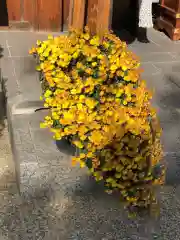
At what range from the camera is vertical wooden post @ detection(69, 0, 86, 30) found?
132 inches

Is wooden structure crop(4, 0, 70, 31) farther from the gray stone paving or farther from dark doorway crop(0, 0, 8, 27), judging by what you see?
the gray stone paving

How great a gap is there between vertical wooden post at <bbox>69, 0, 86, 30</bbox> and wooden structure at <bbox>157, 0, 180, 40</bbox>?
180 inches

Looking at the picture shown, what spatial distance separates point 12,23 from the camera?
743 cm

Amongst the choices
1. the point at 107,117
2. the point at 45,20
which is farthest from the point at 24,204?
the point at 45,20

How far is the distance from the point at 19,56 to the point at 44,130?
255cm

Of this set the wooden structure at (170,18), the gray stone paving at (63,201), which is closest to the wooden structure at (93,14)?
the gray stone paving at (63,201)

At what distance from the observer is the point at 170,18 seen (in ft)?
26.3

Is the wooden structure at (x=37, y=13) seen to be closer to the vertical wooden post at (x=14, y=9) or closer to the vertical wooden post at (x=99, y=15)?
the vertical wooden post at (x=14, y=9)

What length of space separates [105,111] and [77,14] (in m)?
1.06

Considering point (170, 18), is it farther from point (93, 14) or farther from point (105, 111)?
point (105, 111)

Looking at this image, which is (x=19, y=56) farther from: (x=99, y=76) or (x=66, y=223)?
(x=66, y=223)

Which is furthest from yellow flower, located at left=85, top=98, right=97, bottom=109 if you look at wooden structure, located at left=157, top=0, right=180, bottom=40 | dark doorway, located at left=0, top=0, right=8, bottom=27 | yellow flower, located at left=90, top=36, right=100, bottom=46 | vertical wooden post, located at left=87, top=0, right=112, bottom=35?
dark doorway, located at left=0, top=0, right=8, bottom=27

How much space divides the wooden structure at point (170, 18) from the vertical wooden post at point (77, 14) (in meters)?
4.57

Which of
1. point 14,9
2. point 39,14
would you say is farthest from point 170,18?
point 14,9
